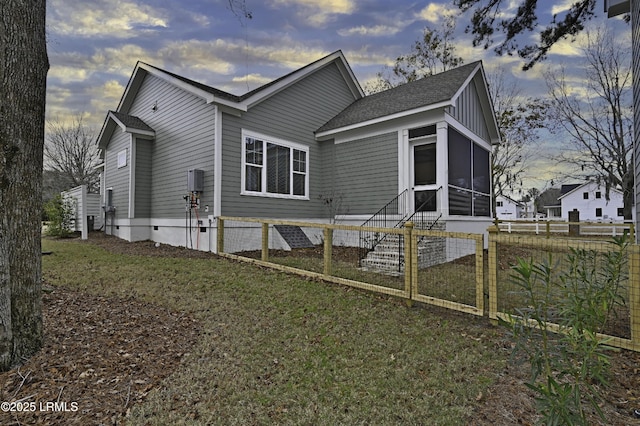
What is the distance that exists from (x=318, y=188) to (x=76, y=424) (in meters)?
9.50

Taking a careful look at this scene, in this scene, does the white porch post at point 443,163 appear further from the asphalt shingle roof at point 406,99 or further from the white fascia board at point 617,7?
the white fascia board at point 617,7

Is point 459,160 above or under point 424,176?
above

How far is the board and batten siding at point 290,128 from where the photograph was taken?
8977 mm

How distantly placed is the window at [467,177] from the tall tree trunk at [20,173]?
8624mm

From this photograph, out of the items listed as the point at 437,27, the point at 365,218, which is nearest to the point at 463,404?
the point at 365,218

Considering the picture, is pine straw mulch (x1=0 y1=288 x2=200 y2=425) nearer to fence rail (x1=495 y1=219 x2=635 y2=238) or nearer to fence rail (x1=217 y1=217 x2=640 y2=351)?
fence rail (x1=217 y1=217 x2=640 y2=351)

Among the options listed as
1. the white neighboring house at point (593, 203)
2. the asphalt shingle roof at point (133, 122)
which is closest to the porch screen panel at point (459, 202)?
the asphalt shingle roof at point (133, 122)

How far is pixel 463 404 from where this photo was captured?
2.48 metres

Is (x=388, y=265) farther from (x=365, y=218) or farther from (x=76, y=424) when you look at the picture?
(x=76, y=424)

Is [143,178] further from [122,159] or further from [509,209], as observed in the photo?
[509,209]

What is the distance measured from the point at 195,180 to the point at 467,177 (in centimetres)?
808

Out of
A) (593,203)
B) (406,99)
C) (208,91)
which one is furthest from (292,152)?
(593,203)

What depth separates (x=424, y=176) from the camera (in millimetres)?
9758

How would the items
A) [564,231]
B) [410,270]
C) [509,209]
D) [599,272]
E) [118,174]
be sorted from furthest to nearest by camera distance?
[509,209]
[564,231]
[118,174]
[410,270]
[599,272]
